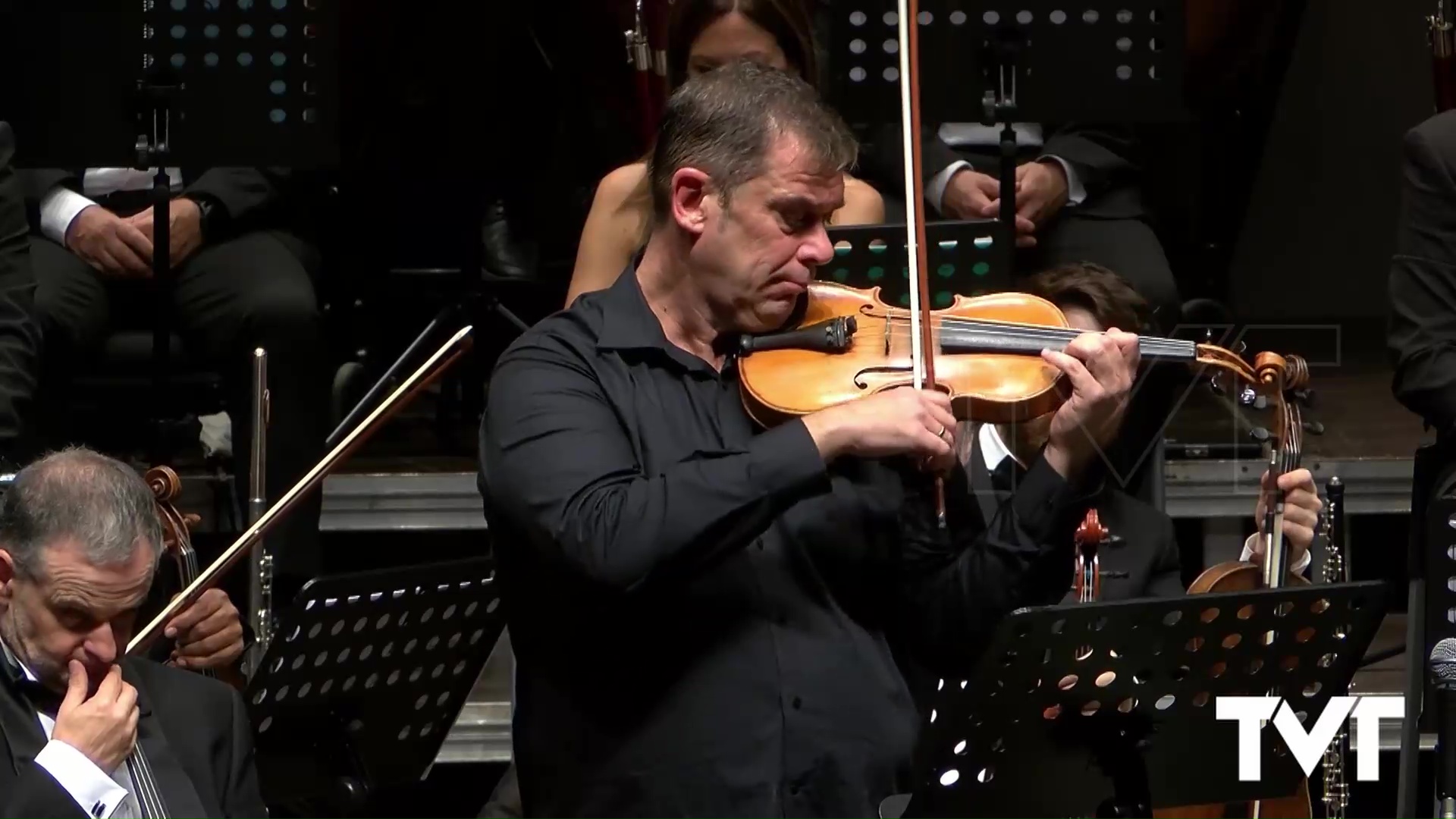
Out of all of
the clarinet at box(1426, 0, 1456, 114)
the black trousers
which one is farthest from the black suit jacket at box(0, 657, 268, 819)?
the clarinet at box(1426, 0, 1456, 114)

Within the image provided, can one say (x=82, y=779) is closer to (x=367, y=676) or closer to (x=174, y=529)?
(x=367, y=676)

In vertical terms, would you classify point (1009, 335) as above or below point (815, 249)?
below

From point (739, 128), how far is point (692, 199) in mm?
103

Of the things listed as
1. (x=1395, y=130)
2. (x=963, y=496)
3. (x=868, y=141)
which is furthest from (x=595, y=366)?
(x=1395, y=130)

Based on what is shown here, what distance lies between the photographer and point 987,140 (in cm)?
405

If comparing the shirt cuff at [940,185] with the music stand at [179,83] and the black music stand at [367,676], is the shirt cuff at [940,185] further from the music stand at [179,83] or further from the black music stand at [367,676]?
the black music stand at [367,676]

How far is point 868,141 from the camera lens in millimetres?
3895

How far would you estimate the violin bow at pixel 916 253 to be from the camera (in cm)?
234

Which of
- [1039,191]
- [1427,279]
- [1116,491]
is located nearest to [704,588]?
[1116,491]

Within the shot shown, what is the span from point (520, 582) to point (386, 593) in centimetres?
37

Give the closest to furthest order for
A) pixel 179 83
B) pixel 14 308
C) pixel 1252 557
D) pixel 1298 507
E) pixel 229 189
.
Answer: pixel 1298 507 → pixel 1252 557 → pixel 14 308 → pixel 179 83 → pixel 229 189

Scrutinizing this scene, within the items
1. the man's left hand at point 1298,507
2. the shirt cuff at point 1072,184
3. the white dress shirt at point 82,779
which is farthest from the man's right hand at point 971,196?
the white dress shirt at point 82,779

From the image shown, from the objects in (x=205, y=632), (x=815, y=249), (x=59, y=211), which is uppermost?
(x=815, y=249)

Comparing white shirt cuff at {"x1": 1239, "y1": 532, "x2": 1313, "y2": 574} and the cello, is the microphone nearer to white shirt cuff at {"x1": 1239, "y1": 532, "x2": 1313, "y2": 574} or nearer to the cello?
white shirt cuff at {"x1": 1239, "y1": 532, "x2": 1313, "y2": 574}
